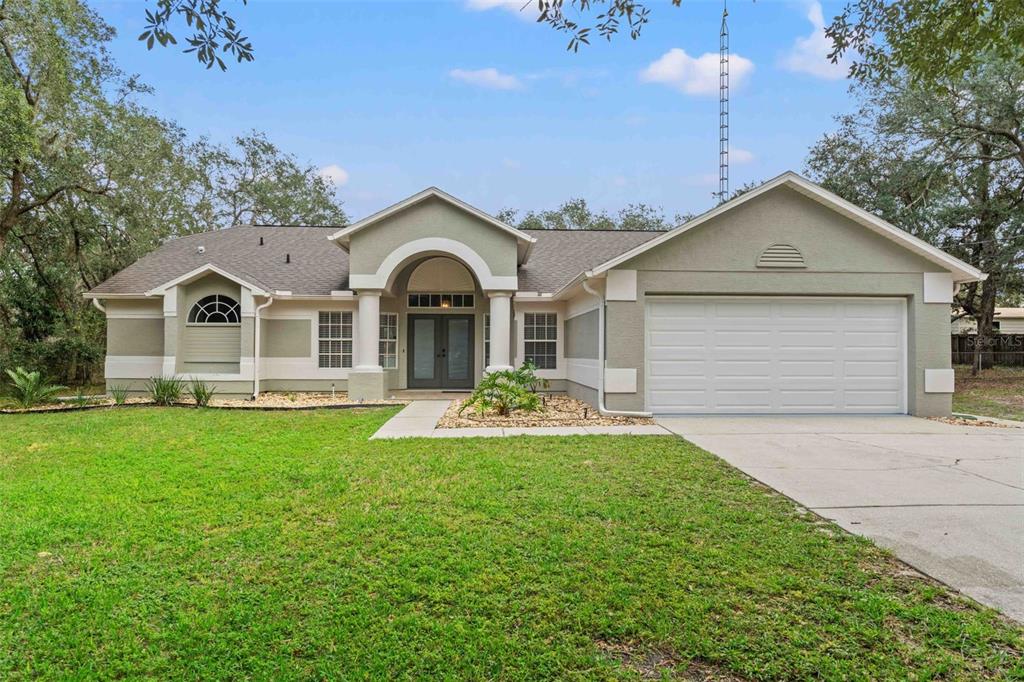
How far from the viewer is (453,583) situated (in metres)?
3.34

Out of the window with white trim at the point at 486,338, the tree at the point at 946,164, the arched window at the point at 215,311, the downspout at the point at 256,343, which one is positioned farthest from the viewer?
the tree at the point at 946,164

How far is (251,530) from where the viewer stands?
423cm

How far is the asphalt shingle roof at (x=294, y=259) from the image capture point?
14.0 metres

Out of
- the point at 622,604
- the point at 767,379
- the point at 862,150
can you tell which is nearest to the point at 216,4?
the point at 622,604

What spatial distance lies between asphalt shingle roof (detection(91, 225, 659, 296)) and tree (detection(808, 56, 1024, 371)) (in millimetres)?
7281

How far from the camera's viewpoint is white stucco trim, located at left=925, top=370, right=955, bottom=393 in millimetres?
10273

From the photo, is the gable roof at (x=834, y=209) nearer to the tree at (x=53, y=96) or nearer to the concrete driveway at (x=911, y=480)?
the concrete driveway at (x=911, y=480)

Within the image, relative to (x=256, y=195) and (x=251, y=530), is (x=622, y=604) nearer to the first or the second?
(x=251, y=530)

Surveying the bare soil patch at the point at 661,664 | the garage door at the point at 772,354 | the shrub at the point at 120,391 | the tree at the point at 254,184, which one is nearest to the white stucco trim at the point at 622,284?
the garage door at the point at 772,354

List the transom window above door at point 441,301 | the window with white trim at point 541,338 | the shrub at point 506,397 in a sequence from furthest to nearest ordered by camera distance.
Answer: the transom window above door at point 441,301 → the window with white trim at point 541,338 → the shrub at point 506,397

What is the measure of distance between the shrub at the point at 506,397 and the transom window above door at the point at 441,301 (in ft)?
15.3

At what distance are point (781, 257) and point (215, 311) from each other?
1326cm

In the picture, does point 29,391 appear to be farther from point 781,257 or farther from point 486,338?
point 781,257

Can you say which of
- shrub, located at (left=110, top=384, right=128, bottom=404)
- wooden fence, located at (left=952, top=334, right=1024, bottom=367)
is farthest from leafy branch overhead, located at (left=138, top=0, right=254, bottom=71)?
wooden fence, located at (left=952, top=334, right=1024, bottom=367)
